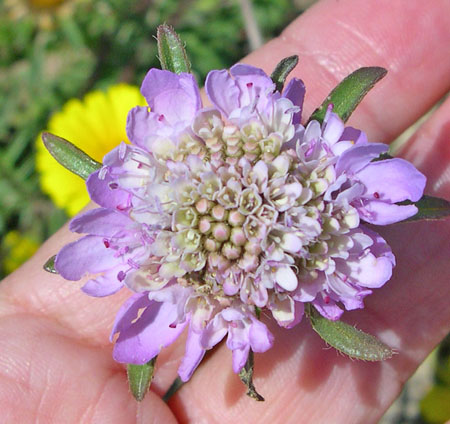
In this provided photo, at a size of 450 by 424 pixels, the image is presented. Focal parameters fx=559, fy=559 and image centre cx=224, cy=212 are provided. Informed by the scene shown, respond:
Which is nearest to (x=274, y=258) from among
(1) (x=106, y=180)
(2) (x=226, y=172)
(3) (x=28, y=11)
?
(2) (x=226, y=172)

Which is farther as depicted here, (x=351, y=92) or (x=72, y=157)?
(x=72, y=157)

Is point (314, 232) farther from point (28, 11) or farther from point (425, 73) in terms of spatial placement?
point (28, 11)

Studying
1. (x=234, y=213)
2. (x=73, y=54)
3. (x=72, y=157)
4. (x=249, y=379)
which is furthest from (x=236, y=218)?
(x=73, y=54)

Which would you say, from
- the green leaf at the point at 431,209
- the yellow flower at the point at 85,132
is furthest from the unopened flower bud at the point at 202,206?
the yellow flower at the point at 85,132

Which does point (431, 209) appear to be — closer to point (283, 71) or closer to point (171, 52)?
point (283, 71)

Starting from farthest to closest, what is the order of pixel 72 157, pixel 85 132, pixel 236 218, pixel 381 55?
pixel 85 132 < pixel 381 55 < pixel 72 157 < pixel 236 218

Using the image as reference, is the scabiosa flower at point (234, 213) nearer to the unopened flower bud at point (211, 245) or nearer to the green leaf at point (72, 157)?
the unopened flower bud at point (211, 245)

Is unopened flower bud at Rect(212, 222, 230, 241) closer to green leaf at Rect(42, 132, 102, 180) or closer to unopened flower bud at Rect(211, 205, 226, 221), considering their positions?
unopened flower bud at Rect(211, 205, 226, 221)
